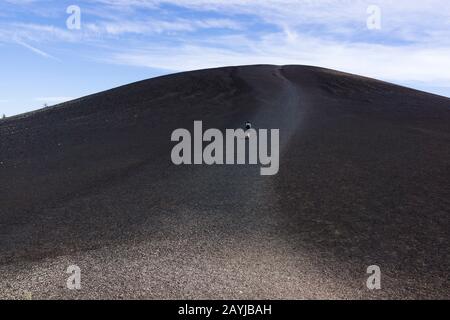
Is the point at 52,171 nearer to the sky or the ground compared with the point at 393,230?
nearer to the sky

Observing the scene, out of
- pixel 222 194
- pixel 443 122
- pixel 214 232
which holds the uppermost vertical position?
pixel 443 122

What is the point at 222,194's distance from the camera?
18266 millimetres

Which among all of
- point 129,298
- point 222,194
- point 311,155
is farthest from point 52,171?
point 129,298

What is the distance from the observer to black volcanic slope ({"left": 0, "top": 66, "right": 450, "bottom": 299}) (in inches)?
447

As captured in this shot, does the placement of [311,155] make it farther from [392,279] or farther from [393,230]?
[392,279]

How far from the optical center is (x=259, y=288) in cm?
1065

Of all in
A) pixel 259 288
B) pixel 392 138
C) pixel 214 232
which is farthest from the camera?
pixel 392 138

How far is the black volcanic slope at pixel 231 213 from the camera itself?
447 inches

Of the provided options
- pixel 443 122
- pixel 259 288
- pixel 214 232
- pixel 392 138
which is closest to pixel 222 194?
pixel 214 232

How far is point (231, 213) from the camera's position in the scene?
16203 mm
